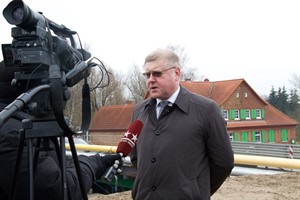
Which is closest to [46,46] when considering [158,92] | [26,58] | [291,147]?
[26,58]

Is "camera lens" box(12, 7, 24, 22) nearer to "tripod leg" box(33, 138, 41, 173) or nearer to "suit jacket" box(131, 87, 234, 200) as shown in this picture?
"tripod leg" box(33, 138, 41, 173)

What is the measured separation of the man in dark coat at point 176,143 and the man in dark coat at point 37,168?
91cm

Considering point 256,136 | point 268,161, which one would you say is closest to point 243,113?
point 256,136

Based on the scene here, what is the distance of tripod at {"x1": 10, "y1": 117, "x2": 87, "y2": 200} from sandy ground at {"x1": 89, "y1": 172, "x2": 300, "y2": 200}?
14.2 ft

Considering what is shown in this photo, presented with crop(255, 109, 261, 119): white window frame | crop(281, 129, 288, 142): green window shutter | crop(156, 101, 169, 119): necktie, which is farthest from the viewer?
crop(255, 109, 261, 119): white window frame

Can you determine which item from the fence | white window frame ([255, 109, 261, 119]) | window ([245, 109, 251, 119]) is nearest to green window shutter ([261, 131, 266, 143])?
white window frame ([255, 109, 261, 119])

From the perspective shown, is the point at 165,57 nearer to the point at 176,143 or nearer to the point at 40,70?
the point at 176,143

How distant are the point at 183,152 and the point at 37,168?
1337 millimetres

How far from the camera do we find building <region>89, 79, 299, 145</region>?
1610 inches

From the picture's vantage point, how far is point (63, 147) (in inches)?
83.2

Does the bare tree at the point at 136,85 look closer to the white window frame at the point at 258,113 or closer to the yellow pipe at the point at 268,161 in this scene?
the white window frame at the point at 258,113

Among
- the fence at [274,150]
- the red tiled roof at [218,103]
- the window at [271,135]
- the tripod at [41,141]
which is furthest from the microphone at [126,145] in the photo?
the window at [271,135]

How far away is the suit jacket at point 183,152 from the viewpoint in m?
3.00

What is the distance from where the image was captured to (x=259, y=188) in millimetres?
6594
